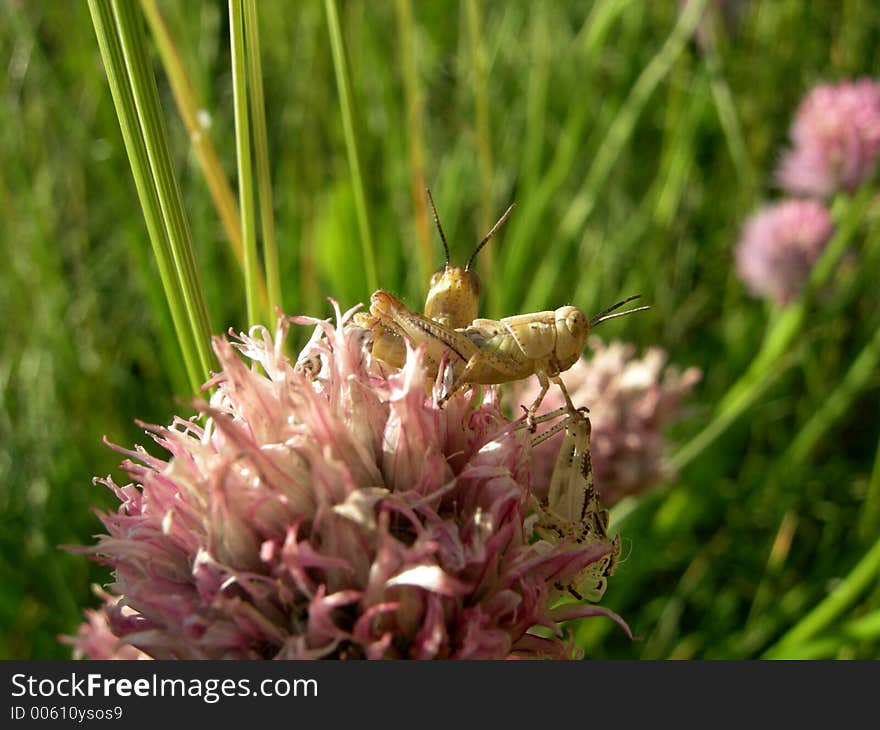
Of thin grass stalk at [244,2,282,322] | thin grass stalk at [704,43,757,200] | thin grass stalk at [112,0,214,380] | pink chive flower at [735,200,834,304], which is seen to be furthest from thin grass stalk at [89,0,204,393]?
thin grass stalk at [704,43,757,200]

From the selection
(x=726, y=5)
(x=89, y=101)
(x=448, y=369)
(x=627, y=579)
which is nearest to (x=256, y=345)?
(x=448, y=369)

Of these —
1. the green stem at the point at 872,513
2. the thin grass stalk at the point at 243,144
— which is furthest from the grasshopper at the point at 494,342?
the green stem at the point at 872,513

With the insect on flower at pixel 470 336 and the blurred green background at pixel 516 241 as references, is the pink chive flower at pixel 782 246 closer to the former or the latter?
the blurred green background at pixel 516 241

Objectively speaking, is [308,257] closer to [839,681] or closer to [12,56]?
[12,56]

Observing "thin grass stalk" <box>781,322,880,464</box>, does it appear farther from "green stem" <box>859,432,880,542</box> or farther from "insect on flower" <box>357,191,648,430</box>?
"insect on flower" <box>357,191,648,430</box>

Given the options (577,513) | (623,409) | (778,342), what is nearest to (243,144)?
(577,513)

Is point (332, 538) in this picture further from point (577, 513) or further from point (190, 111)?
point (190, 111)
